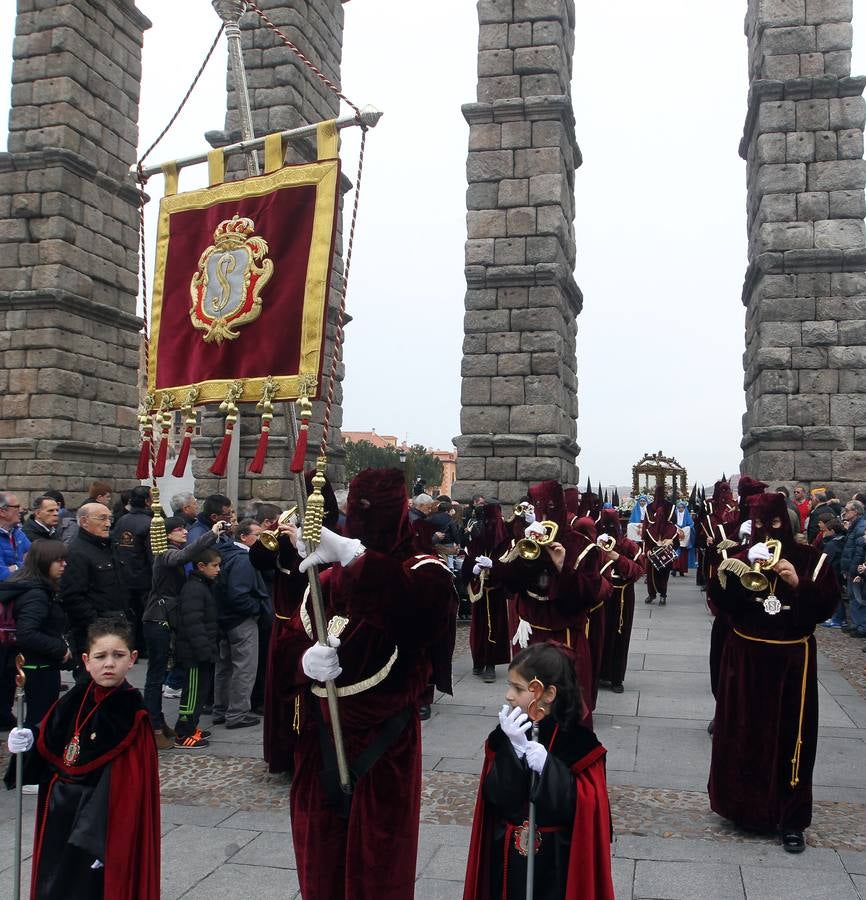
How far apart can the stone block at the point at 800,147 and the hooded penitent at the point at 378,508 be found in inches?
523

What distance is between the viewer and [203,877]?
14.7 feet

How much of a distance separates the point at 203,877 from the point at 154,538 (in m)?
1.70

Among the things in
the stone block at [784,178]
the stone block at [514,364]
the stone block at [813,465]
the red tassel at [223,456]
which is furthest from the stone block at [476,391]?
the red tassel at [223,456]

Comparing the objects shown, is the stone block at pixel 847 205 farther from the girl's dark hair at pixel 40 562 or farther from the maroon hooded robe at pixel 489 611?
the girl's dark hair at pixel 40 562

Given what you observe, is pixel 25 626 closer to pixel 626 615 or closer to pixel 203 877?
pixel 203 877

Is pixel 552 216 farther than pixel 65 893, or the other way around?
pixel 552 216

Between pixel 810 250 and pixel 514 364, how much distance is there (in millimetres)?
5030

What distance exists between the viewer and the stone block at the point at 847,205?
46.8 ft

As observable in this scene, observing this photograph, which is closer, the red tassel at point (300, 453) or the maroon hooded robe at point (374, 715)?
the maroon hooded robe at point (374, 715)

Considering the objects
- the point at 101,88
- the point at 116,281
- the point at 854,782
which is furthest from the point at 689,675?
the point at 101,88

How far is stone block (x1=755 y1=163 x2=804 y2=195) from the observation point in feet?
47.5

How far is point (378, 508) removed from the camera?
11.8 ft

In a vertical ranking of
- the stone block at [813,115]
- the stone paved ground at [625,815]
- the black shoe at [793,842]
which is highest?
the stone block at [813,115]

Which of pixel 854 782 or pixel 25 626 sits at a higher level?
pixel 25 626
